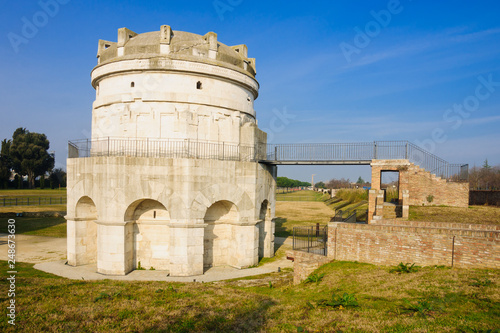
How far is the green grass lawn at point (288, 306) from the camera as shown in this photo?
771 centimetres

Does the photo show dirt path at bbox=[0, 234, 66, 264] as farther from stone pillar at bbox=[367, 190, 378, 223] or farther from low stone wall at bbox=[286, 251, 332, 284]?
stone pillar at bbox=[367, 190, 378, 223]

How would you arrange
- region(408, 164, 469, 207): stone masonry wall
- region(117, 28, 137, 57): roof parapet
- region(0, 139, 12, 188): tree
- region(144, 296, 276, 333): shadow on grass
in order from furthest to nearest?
region(0, 139, 12, 188): tree → region(408, 164, 469, 207): stone masonry wall → region(117, 28, 137, 57): roof parapet → region(144, 296, 276, 333): shadow on grass

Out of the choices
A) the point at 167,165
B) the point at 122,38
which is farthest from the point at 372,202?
the point at 122,38

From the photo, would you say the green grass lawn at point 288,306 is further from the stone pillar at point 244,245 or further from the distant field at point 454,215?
the distant field at point 454,215

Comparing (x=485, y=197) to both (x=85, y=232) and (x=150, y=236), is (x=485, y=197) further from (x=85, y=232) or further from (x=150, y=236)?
(x=85, y=232)

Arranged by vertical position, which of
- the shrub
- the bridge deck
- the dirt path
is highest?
the bridge deck

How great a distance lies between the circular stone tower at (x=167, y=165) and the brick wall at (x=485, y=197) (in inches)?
784

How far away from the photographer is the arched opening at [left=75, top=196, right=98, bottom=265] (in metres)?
17.8

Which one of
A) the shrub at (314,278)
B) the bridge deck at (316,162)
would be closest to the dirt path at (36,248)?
the bridge deck at (316,162)

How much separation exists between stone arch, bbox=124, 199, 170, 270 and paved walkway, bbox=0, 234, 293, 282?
59cm

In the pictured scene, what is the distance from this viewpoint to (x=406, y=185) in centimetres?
1742

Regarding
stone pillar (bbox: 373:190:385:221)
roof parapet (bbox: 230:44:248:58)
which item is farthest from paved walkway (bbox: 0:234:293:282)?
roof parapet (bbox: 230:44:248:58)

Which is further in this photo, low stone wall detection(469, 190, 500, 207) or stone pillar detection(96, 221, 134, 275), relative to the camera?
low stone wall detection(469, 190, 500, 207)

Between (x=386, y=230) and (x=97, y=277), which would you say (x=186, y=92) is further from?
(x=386, y=230)
